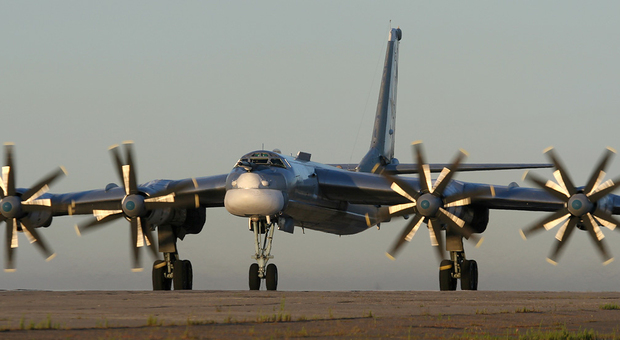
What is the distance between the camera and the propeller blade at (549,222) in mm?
25281

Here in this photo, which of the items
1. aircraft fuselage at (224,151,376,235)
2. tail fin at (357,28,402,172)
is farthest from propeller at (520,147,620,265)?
tail fin at (357,28,402,172)

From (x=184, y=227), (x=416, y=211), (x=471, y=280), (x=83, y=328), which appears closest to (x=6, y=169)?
(x=184, y=227)

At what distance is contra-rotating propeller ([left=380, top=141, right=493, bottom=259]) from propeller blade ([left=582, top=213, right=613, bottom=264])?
352cm

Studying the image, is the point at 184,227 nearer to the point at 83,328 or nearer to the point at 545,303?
the point at 545,303

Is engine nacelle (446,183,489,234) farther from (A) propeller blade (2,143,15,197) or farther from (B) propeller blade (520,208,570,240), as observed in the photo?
(A) propeller blade (2,143,15,197)

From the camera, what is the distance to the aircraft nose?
23891 mm

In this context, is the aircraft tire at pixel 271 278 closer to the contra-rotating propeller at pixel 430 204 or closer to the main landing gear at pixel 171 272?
the contra-rotating propeller at pixel 430 204

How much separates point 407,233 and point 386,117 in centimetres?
1438

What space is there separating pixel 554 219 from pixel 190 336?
1895 centimetres

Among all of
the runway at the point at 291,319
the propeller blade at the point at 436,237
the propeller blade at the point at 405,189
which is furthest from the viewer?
the propeller blade at the point at 405,189

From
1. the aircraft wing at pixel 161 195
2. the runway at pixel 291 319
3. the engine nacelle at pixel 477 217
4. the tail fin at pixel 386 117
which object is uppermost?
the tail fin at pixel 386 117

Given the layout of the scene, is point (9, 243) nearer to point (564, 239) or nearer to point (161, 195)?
point (161, 195)

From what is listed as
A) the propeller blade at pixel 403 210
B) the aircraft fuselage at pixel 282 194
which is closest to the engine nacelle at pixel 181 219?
the aircraft fuselage at pixel 282 194

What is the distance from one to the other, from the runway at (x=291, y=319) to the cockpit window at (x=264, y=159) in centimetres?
989
